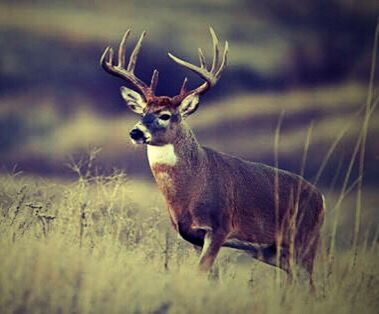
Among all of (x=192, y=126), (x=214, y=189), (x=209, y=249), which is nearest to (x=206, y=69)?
(x=192, y=126)

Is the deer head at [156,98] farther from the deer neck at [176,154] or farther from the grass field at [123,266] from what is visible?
the grass field at [123,266]

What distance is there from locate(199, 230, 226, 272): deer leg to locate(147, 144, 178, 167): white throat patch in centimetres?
58

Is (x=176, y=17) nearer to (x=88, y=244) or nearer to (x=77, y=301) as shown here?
(x=88, y=244)

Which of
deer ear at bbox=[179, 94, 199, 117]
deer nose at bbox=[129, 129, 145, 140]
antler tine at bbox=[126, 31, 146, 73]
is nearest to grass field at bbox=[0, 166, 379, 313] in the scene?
deer nose at bbox=[129, 129, 145, 140]

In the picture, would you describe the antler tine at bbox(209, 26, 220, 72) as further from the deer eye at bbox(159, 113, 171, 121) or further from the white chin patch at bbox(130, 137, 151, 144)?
the white chin patch at bbox(130, 137, 151, 144)

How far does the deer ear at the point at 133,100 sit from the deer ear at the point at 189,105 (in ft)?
0.93

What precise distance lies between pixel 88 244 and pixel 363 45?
2.54 metres

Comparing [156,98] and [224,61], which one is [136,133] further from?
[224,61]

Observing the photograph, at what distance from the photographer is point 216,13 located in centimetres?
574

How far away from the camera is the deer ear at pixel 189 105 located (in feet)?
18.0

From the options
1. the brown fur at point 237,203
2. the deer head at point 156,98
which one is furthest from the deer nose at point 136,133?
the brown fur at point 237,203

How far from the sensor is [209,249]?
17.4ft

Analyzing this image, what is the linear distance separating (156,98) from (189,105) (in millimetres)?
246

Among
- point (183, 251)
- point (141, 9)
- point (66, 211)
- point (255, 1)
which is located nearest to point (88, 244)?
point (66, 211)
